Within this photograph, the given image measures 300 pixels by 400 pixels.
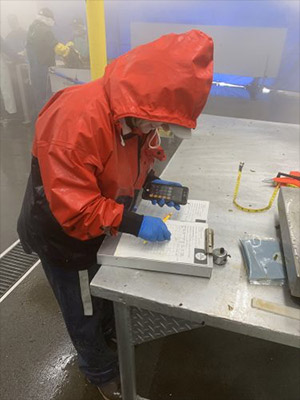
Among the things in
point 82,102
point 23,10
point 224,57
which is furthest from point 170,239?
point 23,10

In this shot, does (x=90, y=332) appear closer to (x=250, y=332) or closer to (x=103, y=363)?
(x=103, y=363)

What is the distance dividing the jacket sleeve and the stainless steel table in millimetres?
139

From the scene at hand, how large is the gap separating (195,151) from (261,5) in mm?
1679

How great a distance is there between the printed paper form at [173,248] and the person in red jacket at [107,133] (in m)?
0.03

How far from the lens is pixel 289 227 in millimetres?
726

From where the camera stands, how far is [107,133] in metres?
0.68

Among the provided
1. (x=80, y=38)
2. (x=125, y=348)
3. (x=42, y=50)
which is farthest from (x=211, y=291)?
(x=42, y=50)

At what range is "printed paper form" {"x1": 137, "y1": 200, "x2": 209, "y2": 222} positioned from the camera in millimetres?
898

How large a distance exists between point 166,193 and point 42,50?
3.13 metres

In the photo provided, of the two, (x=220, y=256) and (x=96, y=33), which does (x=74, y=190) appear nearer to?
(x=220, y=256)

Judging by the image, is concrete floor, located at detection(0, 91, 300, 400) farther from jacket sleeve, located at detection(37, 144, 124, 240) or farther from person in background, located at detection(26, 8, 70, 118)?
person in background, located at detection(26, 8, 70, 118)

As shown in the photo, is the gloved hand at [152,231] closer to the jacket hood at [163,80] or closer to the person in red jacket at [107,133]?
the person in red jacket at [107,133]

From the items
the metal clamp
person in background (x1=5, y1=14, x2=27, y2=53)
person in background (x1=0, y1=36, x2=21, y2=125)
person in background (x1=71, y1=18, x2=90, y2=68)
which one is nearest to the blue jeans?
the metal clamp

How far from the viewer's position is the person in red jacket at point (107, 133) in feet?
2.13
